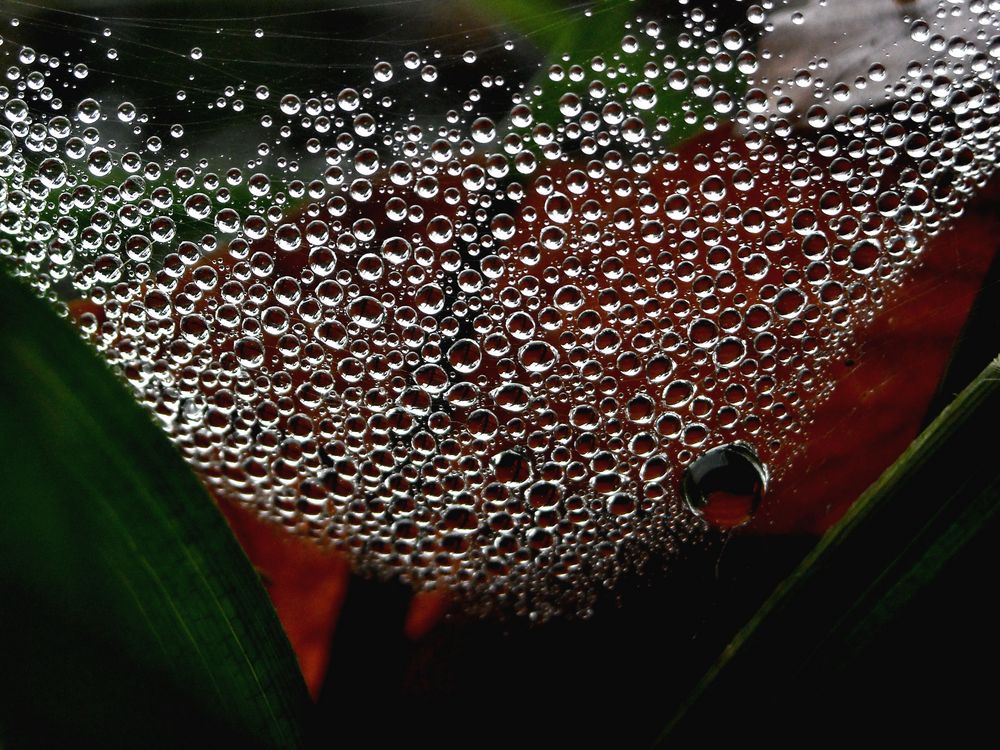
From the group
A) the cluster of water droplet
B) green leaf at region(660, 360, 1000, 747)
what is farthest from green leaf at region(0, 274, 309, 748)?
green leaf at region(660, 360, 1000, 747)

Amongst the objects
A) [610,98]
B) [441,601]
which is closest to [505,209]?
[610,98]

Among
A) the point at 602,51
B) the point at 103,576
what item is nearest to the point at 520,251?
the point at 602,51

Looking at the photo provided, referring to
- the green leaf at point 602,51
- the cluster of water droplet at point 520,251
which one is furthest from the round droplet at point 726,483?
the green leaf at point 602,51

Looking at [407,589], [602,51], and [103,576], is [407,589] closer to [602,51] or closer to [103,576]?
[103,576]

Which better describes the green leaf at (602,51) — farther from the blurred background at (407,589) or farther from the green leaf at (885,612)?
the green leaf at (885,612)

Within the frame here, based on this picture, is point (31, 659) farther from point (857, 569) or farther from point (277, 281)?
point (857, 569)

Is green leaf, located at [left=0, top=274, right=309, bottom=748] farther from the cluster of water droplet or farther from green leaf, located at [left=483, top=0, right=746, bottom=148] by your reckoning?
green leaf, located at [left=483, top=0, right=746, bottom=148]
